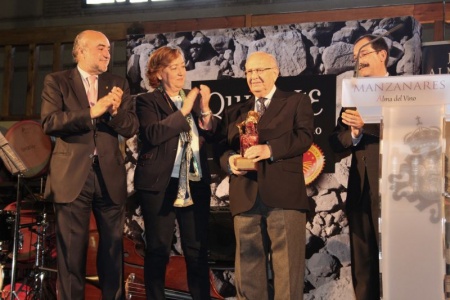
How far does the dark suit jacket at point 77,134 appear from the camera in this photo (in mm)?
3910

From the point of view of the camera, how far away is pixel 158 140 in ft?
14.2

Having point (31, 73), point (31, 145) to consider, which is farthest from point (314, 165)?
point (31, 73)

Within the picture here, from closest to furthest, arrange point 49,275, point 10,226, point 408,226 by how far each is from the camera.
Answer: point 408,226, point 10,226, point 49,275

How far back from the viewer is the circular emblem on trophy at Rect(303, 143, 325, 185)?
530 centimetres

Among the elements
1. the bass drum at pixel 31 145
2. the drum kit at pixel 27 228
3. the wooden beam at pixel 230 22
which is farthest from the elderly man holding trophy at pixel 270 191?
the bass drum at pixel 31 145

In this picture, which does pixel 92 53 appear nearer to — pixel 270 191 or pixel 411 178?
pixel 270 191

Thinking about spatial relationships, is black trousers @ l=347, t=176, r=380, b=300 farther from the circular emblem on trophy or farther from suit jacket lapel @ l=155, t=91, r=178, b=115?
suit jacket lapel @ l=155, t=91, r=178, b=115

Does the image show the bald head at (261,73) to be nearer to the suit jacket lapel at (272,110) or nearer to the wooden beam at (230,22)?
the suit jacket lapel at (272,110)

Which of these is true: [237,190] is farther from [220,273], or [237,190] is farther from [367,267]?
[220,273]

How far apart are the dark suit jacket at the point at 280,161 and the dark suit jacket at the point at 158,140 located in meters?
0.38

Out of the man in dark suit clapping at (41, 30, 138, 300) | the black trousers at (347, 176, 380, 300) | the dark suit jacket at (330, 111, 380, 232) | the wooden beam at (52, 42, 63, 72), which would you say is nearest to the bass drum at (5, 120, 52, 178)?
the wooden beam at (52, 42, 63, 72)

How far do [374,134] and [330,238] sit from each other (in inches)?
→ 56.3

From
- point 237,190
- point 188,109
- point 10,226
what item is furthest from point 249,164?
point 10,226

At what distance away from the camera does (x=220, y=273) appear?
17.6 ft
